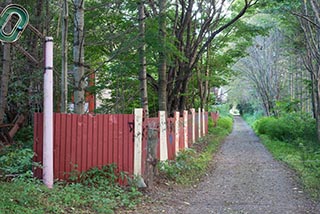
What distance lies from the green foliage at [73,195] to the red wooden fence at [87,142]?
24cm

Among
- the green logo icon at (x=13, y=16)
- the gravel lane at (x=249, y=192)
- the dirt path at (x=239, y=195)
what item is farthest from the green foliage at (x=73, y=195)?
the green logo icon at (x=13, y=16)

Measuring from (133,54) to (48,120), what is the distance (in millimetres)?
6140

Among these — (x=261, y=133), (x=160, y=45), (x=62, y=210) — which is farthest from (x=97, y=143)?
(x=261, y=133)

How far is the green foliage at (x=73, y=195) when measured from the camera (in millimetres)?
5825

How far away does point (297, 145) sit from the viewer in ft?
67.3

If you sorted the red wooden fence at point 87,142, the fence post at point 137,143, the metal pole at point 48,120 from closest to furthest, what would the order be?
the metal pole at point 48,120
the red wooden fence at point 87,142
the fence post at point 137,143

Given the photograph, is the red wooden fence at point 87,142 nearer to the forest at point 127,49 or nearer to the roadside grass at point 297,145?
the forest at point 127,49

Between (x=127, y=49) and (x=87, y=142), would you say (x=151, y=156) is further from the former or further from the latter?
(x=127, y=49)

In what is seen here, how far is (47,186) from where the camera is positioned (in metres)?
7.26

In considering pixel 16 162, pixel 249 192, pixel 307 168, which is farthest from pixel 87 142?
pixel 307 168

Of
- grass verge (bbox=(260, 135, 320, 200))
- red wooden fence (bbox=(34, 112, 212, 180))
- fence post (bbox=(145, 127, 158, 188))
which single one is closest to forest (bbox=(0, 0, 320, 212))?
grass verge (bbox=(260, 135, 320, 200))

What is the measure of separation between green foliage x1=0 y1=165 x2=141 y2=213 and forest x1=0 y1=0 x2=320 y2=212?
98 cm

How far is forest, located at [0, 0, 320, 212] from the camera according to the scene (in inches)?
394

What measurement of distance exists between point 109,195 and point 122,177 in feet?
3.29
